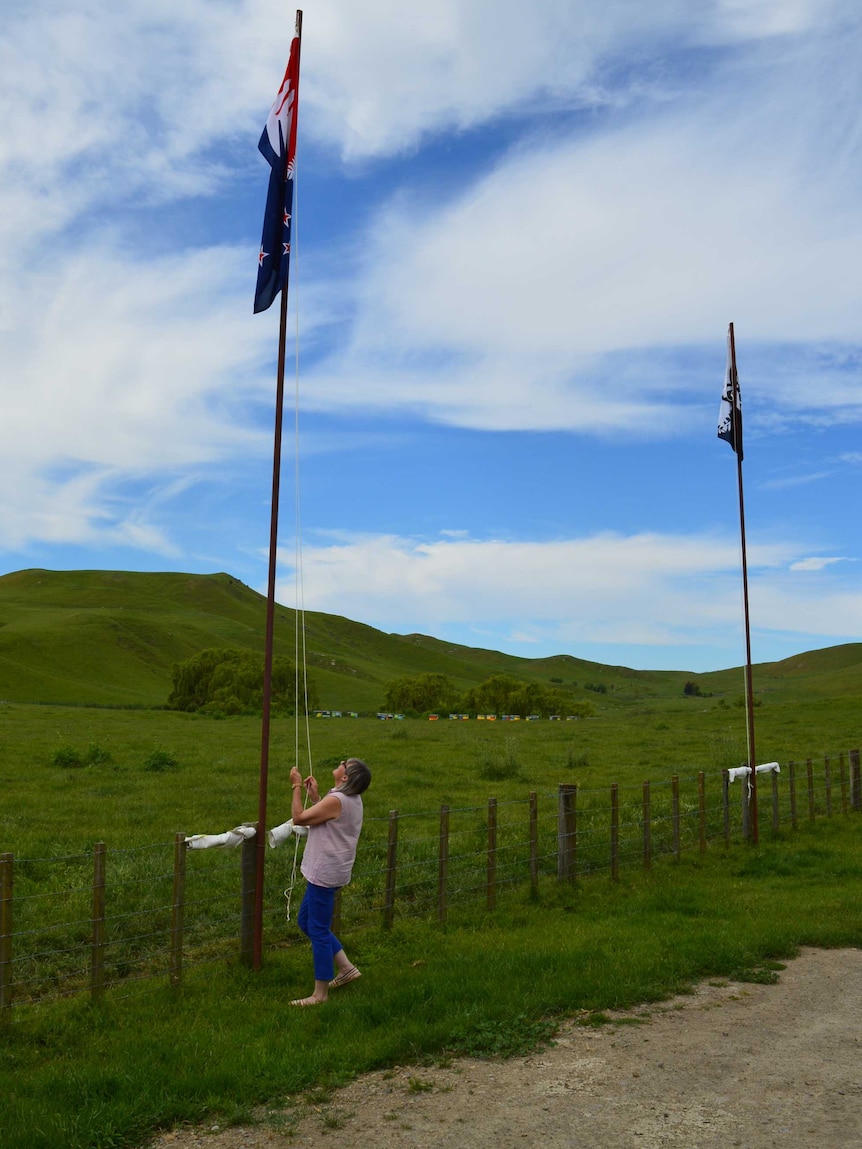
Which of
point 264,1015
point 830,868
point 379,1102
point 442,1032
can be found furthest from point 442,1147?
point 830,868

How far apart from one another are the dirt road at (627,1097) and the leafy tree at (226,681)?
73.2 meters

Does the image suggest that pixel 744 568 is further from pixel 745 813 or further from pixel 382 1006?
pixel 382 1006

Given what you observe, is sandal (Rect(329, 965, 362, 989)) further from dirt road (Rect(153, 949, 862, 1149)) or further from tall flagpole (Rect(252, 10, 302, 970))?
dirt road (Rect(153, 949, 862, 1149))

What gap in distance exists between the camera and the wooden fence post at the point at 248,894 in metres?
10.4

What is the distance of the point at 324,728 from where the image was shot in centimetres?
5200

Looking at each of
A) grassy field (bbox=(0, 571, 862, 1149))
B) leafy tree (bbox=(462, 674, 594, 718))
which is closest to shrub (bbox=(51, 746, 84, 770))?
grassy field (bbox=(0, 571, 862, 1149))

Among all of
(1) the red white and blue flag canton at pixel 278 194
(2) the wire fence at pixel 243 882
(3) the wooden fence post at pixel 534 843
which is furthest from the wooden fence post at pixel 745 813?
(1) the red white and blue flag canton at pixel 278 194

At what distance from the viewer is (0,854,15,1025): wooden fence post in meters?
8.55

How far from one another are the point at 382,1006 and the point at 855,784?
19186mm

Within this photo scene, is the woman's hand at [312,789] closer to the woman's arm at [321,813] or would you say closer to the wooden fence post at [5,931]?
the woman's arm at [321,813]

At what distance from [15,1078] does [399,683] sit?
3588 inches

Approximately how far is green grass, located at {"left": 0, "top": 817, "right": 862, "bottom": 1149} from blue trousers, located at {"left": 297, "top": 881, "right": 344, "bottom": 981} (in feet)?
1.37

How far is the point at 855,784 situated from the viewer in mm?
24188

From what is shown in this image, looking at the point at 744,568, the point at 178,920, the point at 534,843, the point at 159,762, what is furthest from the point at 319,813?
the point at 159,762
